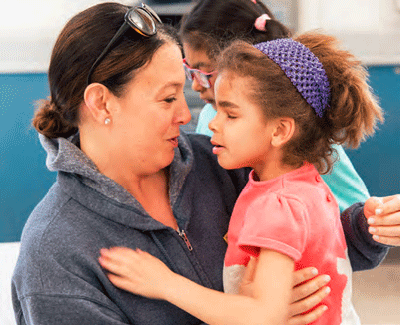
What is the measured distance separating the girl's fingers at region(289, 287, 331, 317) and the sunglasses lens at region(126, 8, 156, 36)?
71 cm

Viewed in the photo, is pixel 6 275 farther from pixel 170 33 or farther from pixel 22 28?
pixel 22 28

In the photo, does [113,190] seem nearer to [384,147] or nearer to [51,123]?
[51,123]

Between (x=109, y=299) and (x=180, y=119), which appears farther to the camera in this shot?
(x=180, y=119)

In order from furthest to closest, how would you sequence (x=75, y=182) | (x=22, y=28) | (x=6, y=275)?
(x=22, y=28), (x=6, y=275), (x=75, y=182)

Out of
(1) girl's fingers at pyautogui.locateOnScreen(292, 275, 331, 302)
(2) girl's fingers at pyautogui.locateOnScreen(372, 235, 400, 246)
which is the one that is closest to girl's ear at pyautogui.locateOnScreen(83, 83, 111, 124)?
(1) girl's fingers at pyautogui.locateOnScreen(292, 275, 331, 302)

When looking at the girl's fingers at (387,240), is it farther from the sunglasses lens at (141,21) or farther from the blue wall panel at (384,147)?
the blue wall panel at (384,147)

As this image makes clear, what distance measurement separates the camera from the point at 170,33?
4.38 feet

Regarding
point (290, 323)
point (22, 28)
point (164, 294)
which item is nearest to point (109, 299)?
point (164, 294)

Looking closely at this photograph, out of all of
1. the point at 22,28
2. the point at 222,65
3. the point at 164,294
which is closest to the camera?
the point at 164,294

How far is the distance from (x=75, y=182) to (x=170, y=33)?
0.47m

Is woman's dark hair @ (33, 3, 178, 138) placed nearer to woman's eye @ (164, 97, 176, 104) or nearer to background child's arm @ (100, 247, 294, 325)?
woman's eye @ (164, 97, 176, 104)

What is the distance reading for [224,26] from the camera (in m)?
1.74

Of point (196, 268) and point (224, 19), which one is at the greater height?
point (224, 19)

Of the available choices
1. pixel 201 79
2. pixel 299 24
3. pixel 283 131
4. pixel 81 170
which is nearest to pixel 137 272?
pixel 81 170
